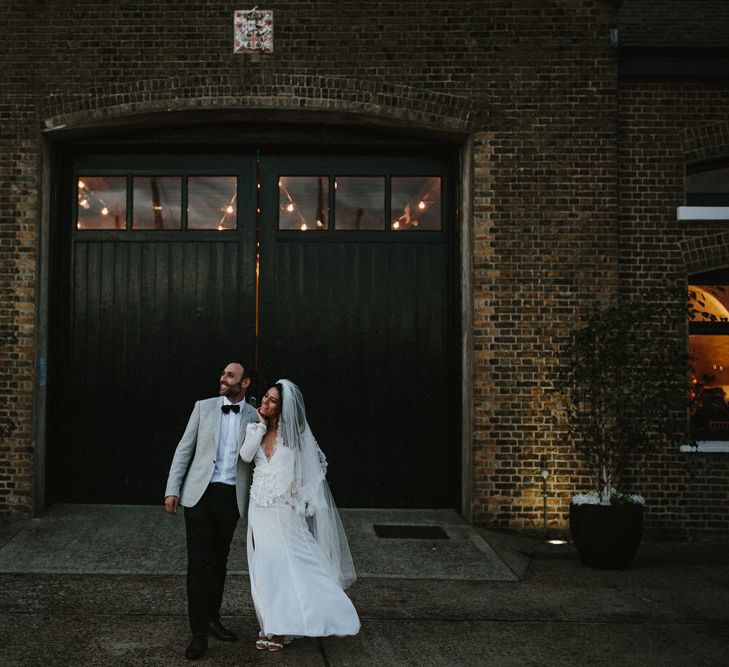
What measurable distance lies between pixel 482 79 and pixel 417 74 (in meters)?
0.77

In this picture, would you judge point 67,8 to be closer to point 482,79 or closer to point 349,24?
point 349,24

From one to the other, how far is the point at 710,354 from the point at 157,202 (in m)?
6.99

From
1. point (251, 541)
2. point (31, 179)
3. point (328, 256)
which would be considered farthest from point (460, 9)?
point (251, 541)

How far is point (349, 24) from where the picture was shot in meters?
8.61

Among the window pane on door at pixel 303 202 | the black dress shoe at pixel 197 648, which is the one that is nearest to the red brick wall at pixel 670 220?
the window pane on door at pixel 303 202

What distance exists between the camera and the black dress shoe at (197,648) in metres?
4.73

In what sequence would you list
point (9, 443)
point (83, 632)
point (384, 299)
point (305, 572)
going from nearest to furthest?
1. point (305, 572)
2. point (83, 632)
3. point (9, 443)
4. point (384, 299)

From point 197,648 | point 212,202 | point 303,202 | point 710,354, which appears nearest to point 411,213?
point 303,202

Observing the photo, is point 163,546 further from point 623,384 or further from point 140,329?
point 623,384

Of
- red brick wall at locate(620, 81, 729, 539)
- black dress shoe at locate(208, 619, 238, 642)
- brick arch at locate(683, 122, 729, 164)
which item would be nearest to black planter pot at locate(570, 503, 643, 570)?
red brick wall at locate(620, 81, 729, 539)

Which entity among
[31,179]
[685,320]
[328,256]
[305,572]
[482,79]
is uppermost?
[482,79]

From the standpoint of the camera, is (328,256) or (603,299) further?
(328,256)

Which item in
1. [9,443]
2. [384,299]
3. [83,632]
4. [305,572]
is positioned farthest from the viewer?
[384,299]

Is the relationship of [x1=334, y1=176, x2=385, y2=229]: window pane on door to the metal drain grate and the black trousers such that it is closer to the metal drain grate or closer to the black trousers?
the metal drain grate
